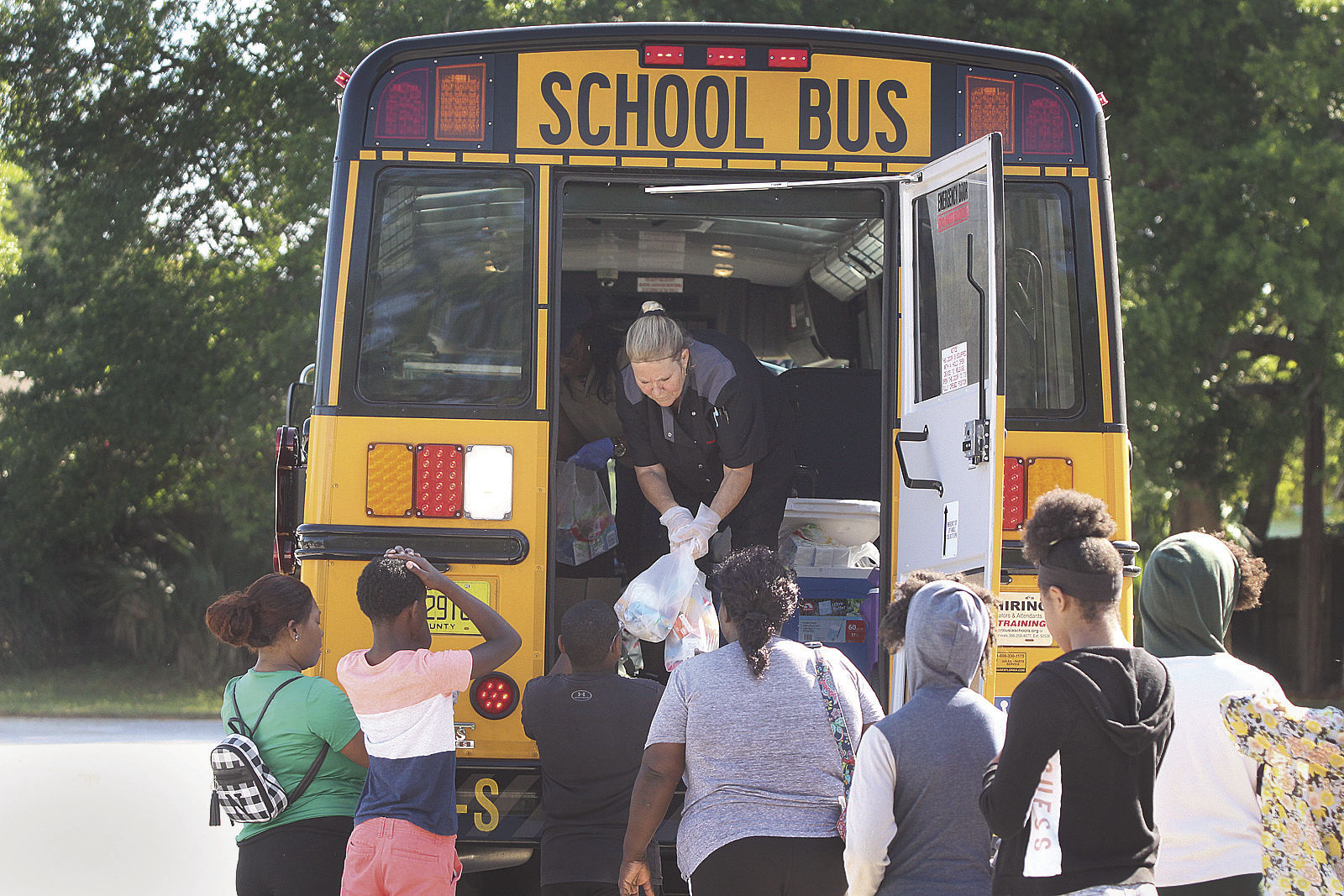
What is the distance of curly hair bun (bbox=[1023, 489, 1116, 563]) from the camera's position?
113 inches

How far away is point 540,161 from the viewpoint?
4555mm

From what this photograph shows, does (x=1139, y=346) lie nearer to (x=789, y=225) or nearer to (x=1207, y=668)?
(x=789, y=225)

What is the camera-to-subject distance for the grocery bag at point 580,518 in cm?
560

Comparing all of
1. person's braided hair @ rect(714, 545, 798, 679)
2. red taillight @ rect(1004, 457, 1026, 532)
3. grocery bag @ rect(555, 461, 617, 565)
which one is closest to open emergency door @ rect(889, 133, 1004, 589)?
red taillight @ rect(1004, 457, 1026, 532)

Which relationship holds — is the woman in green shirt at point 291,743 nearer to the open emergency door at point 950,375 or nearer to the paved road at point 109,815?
the open emergency door at point 950,375

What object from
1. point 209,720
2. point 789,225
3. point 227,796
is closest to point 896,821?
point 227,796

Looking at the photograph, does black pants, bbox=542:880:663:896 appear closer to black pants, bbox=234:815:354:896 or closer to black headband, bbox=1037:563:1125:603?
black pants, bbox=234:815:354:896

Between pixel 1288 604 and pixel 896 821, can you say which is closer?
pixel 896 821

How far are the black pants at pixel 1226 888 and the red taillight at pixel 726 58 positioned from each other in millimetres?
2812

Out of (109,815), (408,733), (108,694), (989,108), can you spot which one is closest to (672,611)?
(408,733)

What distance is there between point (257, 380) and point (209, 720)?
13.5ft

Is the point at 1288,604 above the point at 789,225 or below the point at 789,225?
below

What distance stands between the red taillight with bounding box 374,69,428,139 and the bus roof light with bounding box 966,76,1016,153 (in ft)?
5.79

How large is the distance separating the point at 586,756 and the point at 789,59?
2.32m
